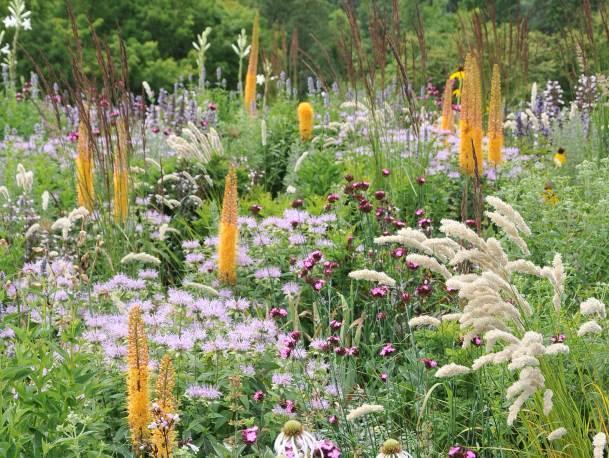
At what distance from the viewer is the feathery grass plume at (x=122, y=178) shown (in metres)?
5.26

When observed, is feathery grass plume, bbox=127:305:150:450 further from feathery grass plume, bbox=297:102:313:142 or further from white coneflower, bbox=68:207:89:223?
feathery grass plume, bbox=297:102:313:142

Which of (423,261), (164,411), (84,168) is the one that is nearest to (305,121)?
(84,168)

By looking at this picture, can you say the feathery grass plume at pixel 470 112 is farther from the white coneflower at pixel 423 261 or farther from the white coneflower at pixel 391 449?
the white coneflower at pixel 391 449

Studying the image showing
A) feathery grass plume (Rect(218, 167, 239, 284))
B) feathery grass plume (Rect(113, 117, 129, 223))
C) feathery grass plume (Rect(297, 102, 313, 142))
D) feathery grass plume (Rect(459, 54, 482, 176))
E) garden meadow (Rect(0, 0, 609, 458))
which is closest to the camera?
garden meadow (Rect(0, 0, 609, 458))

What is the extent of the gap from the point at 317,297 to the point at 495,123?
211cm

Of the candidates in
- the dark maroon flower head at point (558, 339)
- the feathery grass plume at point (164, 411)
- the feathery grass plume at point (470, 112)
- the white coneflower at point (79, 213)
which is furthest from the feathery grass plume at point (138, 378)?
the feathery grass plume at point (470, 112)

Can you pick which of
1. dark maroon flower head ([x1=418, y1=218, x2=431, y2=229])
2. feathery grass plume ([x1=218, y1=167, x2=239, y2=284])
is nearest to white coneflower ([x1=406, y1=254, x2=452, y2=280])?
dark maroon flower head ([x1=418, y1=218, x2=431, y2=229])

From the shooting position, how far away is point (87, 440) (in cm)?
288

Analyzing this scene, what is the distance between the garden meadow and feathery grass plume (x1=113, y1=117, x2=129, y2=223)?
0.06ft

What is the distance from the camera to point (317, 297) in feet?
14.9

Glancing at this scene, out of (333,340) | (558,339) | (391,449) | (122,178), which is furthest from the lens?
(122,178)

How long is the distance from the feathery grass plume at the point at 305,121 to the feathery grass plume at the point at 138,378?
186 inches

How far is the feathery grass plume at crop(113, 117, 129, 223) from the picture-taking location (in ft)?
17.3

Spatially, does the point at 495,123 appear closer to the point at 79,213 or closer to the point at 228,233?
the point at 228,233
